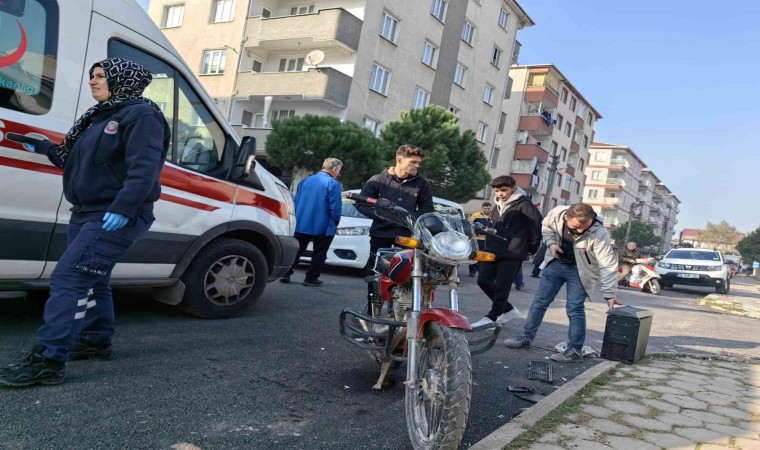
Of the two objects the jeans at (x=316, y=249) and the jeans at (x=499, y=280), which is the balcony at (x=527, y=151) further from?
the jeans at (x=499, y=280)

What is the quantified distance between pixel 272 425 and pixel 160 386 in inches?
32.5

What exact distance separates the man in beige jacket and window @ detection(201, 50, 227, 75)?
2391 cm

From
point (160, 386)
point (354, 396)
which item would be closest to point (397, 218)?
point (354, 396)

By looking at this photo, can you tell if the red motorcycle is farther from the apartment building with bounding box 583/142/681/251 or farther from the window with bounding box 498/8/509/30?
the apartment building with bounding box 583/142/681/251

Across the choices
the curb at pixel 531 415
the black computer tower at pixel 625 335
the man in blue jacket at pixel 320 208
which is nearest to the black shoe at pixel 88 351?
the curb at pixel 531 415

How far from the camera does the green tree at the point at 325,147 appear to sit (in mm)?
19047

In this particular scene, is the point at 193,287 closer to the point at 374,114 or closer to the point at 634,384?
the point at 634,384

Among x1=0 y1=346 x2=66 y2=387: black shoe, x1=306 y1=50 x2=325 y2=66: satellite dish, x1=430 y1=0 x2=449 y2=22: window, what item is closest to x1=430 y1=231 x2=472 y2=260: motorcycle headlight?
x1=0 y1=346 x2=66 y2=387: black shoe

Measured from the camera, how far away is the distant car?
18562 mm

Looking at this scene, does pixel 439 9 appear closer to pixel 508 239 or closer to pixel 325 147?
pixel 325 147

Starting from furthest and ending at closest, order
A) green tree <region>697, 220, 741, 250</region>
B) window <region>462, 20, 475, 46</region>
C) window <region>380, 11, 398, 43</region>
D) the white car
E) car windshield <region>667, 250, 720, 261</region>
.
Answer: green tree <region>697, 220, 741, 250</region>
window <region>462, 20, 475, 46</region>
window <region>380, 11, 398, 43</region>
car windshield <region>667, 250, 720, 261</region>
the white car

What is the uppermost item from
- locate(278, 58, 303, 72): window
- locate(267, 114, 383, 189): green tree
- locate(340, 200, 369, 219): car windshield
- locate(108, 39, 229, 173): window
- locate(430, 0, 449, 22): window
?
locate(430, 0, 449, 22): window

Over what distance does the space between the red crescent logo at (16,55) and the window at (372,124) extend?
837 inches

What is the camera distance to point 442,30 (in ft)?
94.0
